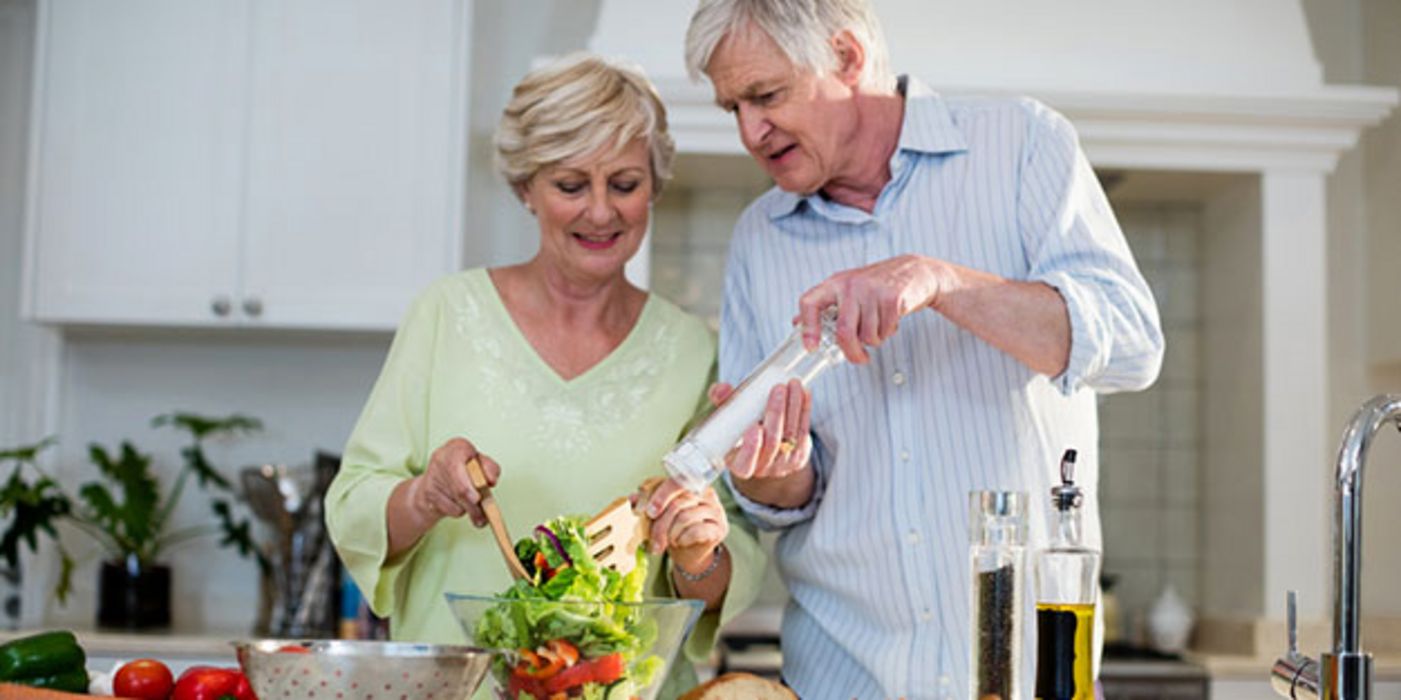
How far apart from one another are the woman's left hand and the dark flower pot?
87.9 inches

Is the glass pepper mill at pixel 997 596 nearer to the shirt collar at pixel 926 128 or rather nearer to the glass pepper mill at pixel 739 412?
the glass pepper mill at pixel 739 412

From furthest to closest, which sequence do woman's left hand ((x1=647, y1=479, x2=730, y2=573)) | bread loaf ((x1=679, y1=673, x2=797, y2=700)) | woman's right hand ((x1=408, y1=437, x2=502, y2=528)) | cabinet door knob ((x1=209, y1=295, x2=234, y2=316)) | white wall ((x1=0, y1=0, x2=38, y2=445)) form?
white wall ((x1=0, y1=0, x2=38, y2=445))
cabinet door knob ((x1=209, y1=295, x2=234, y2=316))
woman's right hand ((x1=408, y1=437, x2=502, y2=528))
woman's left hand ((x1=647, y1=479, x2=730, y2=573))
bread loaf ((x1=679, y1=673, x2=797, y2=700))

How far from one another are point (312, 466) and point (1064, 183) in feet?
7.89

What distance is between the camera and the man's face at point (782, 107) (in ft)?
6.10

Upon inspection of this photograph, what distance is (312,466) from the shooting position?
12.4 feet

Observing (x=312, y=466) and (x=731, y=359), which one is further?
(x=312, y=466)

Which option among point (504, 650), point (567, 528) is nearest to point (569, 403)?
point (567, 528)

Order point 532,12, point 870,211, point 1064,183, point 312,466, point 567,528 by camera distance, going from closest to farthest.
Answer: point 567,528
point 1064,183
point 870,211
point 312,466
point 532,12

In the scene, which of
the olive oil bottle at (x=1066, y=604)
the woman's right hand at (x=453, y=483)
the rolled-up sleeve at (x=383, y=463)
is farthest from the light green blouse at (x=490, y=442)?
the olive oil bottle at (x=1066, y=604)

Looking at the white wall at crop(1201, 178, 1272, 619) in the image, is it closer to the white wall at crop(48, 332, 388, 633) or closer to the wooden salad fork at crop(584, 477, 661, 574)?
the white wall at crop(48, 332, 388, 633)

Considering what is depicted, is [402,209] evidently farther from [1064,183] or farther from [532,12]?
[1064,183]

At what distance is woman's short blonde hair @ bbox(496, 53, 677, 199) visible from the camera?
78.1 inches

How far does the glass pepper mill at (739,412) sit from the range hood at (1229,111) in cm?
189

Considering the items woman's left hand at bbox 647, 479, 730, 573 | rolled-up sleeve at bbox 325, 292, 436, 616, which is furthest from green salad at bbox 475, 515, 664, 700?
rolled-up sleeve at bbox 325, 292, 436, 616
